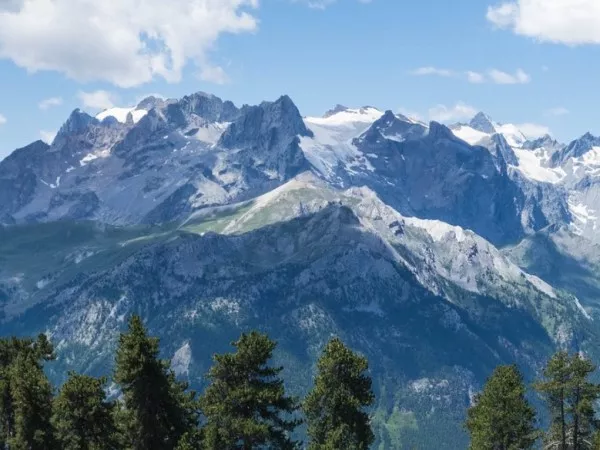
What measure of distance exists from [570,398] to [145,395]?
41.2 meters

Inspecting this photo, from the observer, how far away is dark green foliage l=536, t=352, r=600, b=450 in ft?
246

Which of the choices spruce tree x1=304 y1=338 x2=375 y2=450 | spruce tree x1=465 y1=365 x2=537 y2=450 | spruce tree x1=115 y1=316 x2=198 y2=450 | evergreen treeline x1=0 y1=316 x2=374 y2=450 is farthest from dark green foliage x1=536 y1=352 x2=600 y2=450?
spruce tree x1=115 y1=316 x2=198 y2=450

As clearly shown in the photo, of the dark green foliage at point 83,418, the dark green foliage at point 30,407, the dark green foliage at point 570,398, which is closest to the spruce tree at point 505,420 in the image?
the dark green foliage at point 570,398

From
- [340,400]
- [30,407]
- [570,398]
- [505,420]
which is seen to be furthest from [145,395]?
[570,398]

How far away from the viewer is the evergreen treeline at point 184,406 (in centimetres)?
6066

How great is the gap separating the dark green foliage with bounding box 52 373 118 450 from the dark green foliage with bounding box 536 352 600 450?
40.1 metres

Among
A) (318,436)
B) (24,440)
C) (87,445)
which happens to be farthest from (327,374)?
(24,440)

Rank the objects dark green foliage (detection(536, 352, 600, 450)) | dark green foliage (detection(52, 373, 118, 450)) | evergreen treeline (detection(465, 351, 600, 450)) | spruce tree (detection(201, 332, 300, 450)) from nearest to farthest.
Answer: spruce tree (detection(201, 332, 300, 450)) → dark green foliage (detection(52, 373, 118, 450)) → evergreen treeline (detection(465, 351, 600, 450)) → dark green foliage (detection(536, 352, 600, 450))

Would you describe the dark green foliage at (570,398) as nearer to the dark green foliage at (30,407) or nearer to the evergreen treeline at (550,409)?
the evergreen treeline at (550,409)

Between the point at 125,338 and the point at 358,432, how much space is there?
69.0 ft

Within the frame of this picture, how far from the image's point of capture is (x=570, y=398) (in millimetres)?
76812

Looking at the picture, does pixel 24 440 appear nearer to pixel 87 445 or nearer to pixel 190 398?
pixel 87 445

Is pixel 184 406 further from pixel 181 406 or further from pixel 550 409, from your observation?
pixel 550 409

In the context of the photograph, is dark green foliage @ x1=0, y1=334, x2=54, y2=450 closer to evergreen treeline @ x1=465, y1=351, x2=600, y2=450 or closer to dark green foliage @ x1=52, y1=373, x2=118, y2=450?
dark green foliage @ x1=52, y1=373, x2=118, y2=450
